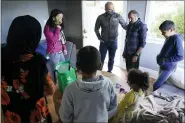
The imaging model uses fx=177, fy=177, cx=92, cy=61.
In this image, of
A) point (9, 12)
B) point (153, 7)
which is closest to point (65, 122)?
point (153, 7)

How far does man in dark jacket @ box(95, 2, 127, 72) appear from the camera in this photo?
1404mm

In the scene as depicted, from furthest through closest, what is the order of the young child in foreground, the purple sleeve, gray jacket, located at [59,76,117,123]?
1. the purple sleeve
2. the young child in foreground
3. gray jacket, located at [59,76,117,123]

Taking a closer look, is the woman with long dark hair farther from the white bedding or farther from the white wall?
the white bedding

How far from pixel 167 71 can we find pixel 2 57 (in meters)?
0.82

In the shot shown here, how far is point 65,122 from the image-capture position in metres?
0.74

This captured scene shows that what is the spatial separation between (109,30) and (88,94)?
0.88 m

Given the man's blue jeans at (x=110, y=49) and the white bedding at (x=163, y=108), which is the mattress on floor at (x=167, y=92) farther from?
the man's blue jeans at (x=110, y=49)

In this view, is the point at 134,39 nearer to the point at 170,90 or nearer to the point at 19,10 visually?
the point at 170,90

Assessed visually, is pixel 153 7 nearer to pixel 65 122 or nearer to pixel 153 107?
pixel 153 107

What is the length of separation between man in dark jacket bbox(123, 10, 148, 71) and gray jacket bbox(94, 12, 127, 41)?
0.13 meters

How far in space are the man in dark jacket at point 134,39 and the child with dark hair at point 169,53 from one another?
0.23 metres

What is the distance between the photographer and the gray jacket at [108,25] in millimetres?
1392

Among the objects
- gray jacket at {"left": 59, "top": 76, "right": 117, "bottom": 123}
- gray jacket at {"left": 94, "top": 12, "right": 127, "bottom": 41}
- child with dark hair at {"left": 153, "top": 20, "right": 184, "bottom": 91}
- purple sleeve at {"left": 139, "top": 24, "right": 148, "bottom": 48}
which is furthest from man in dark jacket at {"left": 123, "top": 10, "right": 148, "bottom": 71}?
gray jacket at {"left": 59, "top": 76, "right": 117, "bottom": 123}

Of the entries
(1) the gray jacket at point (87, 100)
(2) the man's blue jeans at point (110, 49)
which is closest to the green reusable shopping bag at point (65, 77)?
(1) the gray jacket at point (87, 100)
